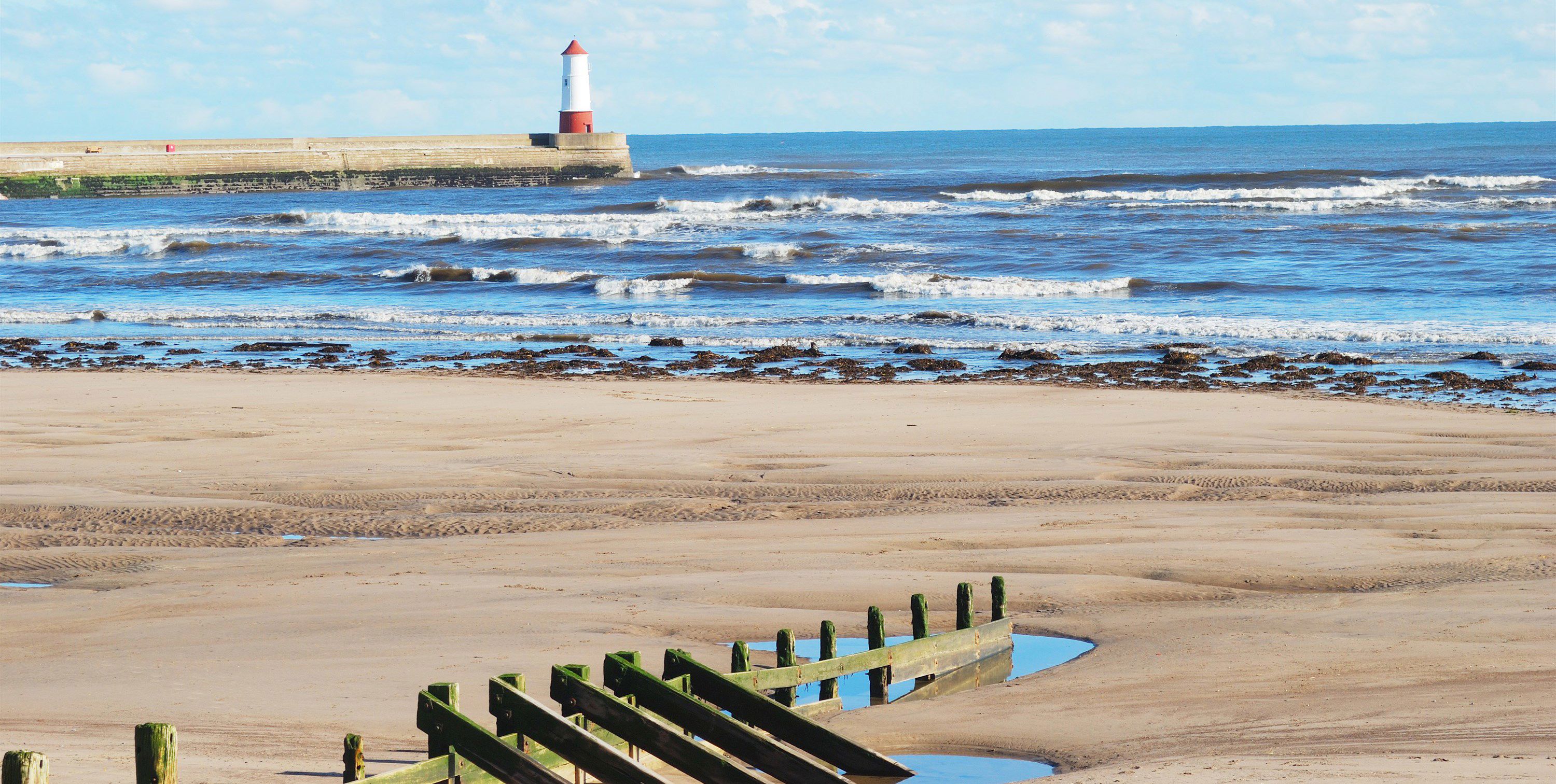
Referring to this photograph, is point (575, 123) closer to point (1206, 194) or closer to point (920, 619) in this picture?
point (1206, 194)

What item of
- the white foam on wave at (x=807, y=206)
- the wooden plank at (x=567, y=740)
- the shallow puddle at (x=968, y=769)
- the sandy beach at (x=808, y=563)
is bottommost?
the shallow puddle at (x=968, y=769)

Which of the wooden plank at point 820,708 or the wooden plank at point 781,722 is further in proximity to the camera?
the wooden plank at point 820,708

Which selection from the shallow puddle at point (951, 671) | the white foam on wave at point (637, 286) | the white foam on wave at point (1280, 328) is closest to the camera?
the shallow puddle at point (951, 671)

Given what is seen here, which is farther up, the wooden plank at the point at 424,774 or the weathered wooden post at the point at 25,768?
the weathered wooden post at the point at 25,768

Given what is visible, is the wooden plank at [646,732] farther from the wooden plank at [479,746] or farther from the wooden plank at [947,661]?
the wooden plank at [947,661]

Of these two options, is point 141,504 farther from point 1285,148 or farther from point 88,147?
point 1285,148

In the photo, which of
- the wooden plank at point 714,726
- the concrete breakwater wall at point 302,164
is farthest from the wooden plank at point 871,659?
the concrete breakwater wall at point 302,164

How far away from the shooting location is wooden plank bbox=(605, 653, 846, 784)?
4086 millimetres

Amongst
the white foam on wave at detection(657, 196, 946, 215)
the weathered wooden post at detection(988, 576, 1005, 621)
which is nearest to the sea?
the white foam on wave at detection(657, 196, 946, 215)

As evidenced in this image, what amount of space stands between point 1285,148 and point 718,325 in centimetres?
9202

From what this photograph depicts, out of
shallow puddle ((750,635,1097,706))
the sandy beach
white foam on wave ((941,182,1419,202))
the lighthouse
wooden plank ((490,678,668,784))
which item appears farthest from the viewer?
the lighthouse

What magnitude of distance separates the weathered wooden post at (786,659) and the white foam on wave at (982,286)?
18.2 metres

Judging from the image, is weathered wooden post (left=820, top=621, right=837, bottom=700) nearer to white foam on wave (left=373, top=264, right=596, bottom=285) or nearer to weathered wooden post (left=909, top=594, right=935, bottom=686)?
weathered wooden post (left=909, top=594, right=935, bottom=686)

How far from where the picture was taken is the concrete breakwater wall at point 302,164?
5350 cm
